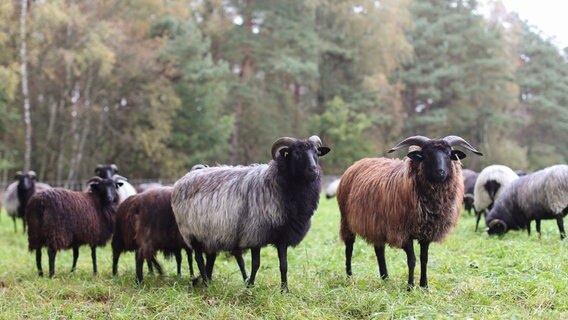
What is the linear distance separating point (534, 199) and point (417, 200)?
4.58 metres

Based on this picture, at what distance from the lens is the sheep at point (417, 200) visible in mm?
5477

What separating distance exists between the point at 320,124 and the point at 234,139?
533 centimetres

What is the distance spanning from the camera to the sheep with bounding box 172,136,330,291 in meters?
5.76

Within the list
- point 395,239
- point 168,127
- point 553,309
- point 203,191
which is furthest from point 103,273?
point 168,127

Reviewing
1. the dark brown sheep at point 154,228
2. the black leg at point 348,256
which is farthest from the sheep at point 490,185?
the dark brown sheep at point 154,228

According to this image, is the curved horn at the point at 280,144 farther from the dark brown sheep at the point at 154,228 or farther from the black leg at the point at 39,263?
the black leg at the point at 39,263

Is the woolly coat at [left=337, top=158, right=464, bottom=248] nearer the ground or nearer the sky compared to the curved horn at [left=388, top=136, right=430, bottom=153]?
nearer the ground

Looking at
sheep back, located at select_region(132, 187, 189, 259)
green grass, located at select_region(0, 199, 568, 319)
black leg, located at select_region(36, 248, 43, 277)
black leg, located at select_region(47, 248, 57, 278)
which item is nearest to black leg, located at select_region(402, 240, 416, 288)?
green grass, located at select_region(0, 199, 568, 319)

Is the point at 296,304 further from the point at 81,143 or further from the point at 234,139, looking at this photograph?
the point at 234,139

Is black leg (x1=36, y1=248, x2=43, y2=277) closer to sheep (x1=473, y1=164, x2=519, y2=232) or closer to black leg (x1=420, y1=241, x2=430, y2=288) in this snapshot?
black leg (x1=420, y1=241, x2=430, y2=288)

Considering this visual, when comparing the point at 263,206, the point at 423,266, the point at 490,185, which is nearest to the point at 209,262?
the point at 263,206

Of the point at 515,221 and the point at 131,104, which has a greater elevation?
the point at 131,104

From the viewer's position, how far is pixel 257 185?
19.6 ft

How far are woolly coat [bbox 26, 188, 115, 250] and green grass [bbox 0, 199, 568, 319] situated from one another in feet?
1.60
